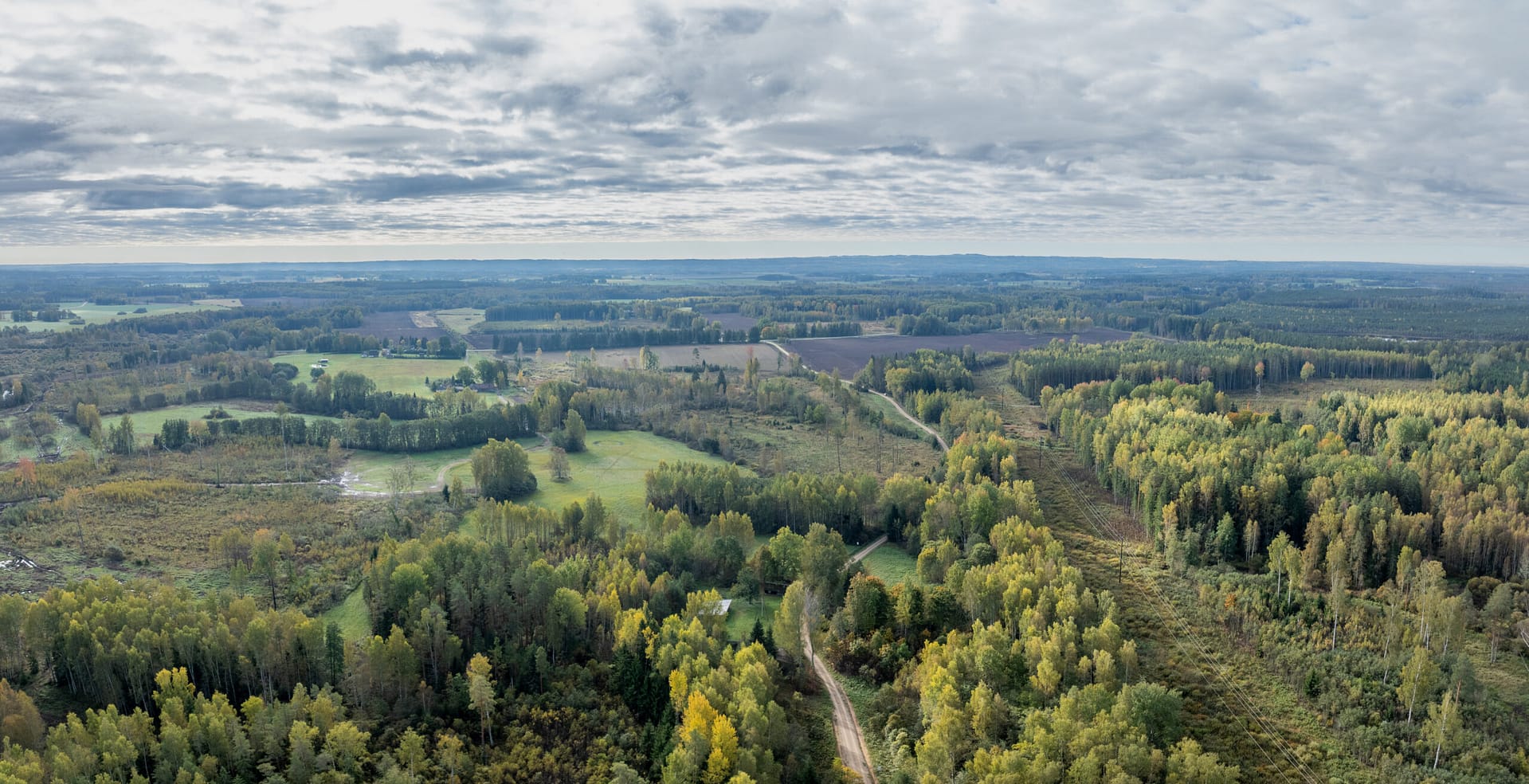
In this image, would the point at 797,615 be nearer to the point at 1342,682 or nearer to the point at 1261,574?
the point at 1342,682

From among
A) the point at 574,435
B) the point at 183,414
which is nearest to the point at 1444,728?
the point at 574,435

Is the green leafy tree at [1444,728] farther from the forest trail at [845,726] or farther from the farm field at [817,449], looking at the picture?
the farm field at [817,449]

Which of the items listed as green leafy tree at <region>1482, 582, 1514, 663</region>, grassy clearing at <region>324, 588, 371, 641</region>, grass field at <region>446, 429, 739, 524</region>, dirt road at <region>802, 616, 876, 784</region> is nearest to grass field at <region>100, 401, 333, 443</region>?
grass field at <region>446, 429, 739, 524</region>

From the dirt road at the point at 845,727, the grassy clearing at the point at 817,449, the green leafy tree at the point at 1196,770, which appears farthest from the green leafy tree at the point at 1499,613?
the grassy clearing at the point at 817,449

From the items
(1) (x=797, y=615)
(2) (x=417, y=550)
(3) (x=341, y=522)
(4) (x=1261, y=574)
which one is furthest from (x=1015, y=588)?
(3) (x=341, y=522)

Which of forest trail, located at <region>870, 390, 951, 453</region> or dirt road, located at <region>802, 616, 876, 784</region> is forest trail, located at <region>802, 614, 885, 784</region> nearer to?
dirt road, located at <region>802, 616, 876, 784</region>

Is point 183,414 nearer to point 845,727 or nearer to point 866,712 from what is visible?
point 845,727
